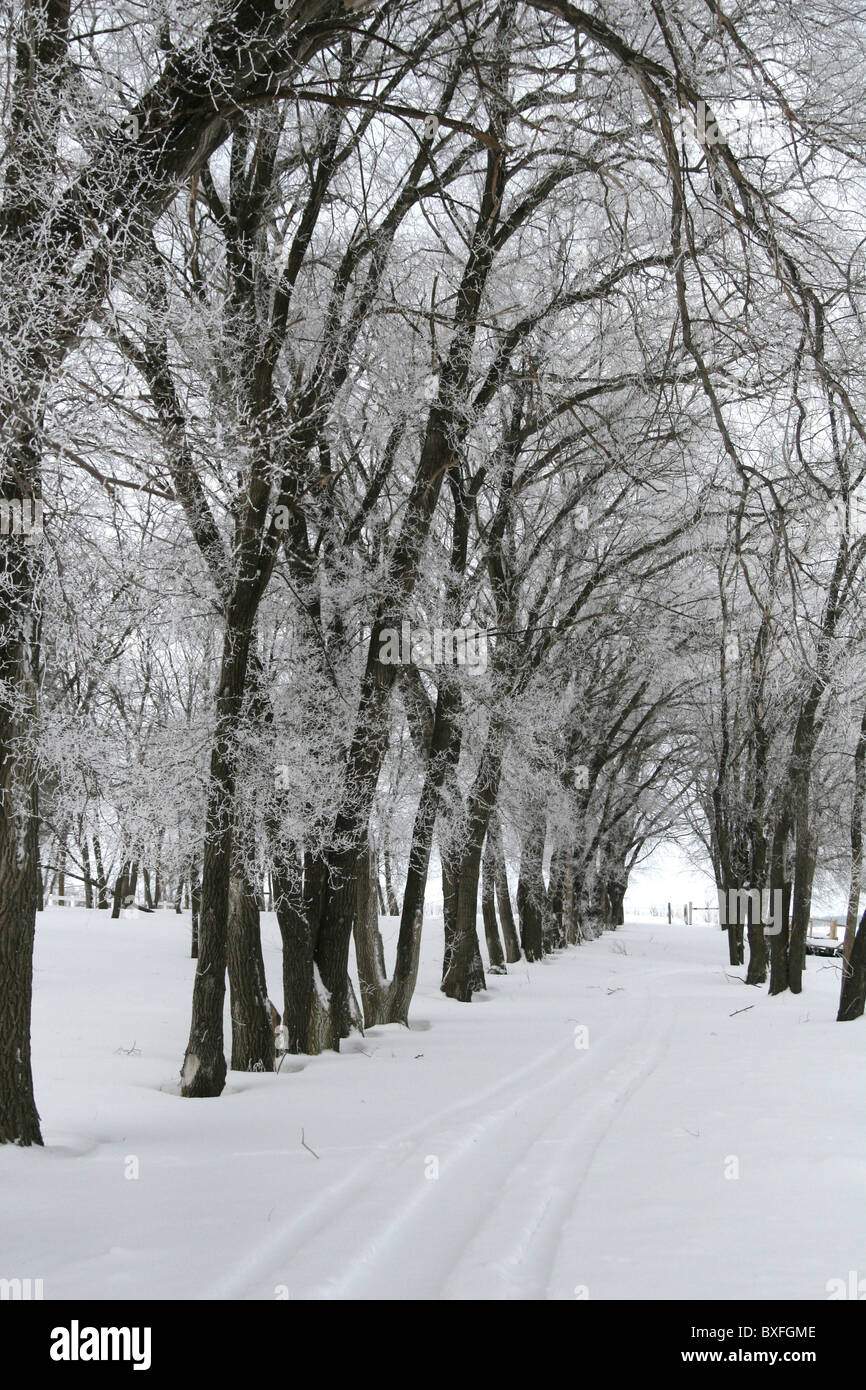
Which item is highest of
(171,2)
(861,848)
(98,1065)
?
(171,2)

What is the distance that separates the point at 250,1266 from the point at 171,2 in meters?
6.48

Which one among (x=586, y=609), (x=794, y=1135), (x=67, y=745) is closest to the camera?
(x=794, y=1135)

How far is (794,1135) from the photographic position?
693cm

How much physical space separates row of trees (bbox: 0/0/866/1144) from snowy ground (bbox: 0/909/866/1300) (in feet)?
3.61

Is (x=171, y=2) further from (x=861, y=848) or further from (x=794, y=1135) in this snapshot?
(x=861, y=848)

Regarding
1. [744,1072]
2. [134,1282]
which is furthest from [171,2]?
[744,1072]

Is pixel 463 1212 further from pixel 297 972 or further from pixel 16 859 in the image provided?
pixel 297 972

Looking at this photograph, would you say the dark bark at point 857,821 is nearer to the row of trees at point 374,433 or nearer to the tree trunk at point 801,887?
the row of trees at point 374,433

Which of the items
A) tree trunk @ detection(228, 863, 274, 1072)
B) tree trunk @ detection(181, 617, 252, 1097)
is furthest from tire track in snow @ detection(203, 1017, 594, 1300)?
tree trunk @ detection(228, 863, 274, 1072)

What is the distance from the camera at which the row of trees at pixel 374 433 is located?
543cm

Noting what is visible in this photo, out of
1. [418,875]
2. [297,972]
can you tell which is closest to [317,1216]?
[297,972]

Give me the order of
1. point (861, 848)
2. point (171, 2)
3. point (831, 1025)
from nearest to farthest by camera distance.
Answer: point (171, 2) < point (831, 1025) < point (861, 848)

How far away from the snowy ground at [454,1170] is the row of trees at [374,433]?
3.61 ft

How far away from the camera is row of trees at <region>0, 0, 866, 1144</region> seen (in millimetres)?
5430
